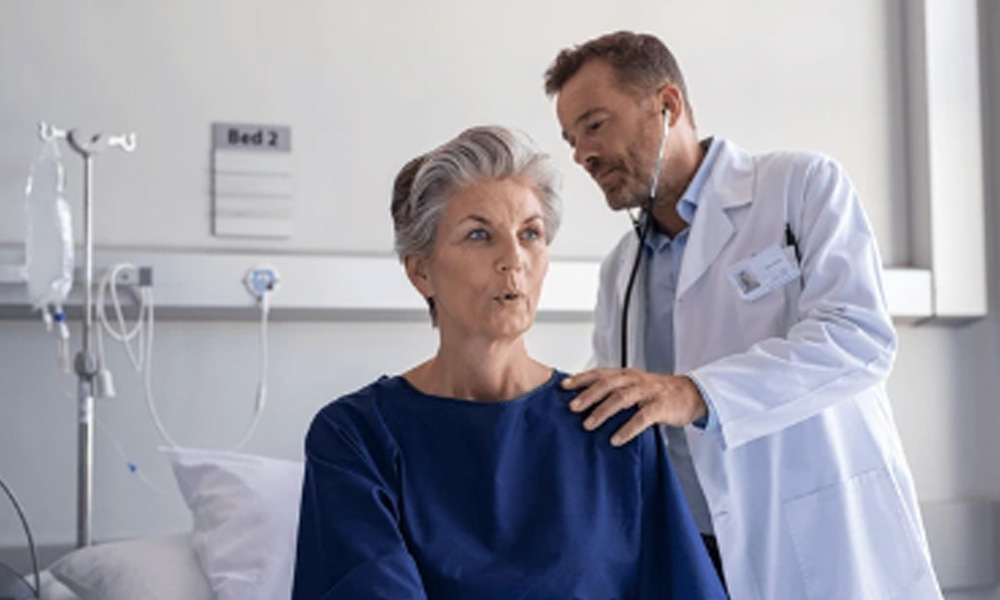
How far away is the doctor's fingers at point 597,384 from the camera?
1.61m

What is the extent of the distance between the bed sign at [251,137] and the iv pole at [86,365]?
27 centimetres

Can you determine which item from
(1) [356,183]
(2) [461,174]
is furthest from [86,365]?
(2) [461,174]

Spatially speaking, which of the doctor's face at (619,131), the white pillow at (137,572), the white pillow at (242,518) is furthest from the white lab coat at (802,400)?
the white pillow at (137,572)

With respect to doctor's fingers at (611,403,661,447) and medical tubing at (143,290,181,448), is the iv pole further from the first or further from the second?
doctor's fingers at (611,403,661,447)

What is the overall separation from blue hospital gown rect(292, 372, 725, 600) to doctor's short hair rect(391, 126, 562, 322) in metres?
0.20

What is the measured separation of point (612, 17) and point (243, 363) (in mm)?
1199

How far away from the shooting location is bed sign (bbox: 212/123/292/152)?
2.70 metres

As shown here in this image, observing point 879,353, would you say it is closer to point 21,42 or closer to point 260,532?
point 260,532

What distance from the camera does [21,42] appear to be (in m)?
2.57

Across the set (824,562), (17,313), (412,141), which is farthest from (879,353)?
(17,313)

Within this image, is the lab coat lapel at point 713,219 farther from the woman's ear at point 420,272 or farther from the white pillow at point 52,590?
the white pillow at point 52,590

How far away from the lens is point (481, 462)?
1.57 meters

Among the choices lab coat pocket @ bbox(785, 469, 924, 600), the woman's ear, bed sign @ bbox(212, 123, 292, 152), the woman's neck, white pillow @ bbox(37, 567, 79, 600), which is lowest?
white pillow @ bbox(37, 567, 79, 600)

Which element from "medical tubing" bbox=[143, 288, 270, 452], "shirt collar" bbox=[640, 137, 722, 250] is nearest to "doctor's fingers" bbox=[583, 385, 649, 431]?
"shirt collar" bbox=[640, 137, 722, 250]
